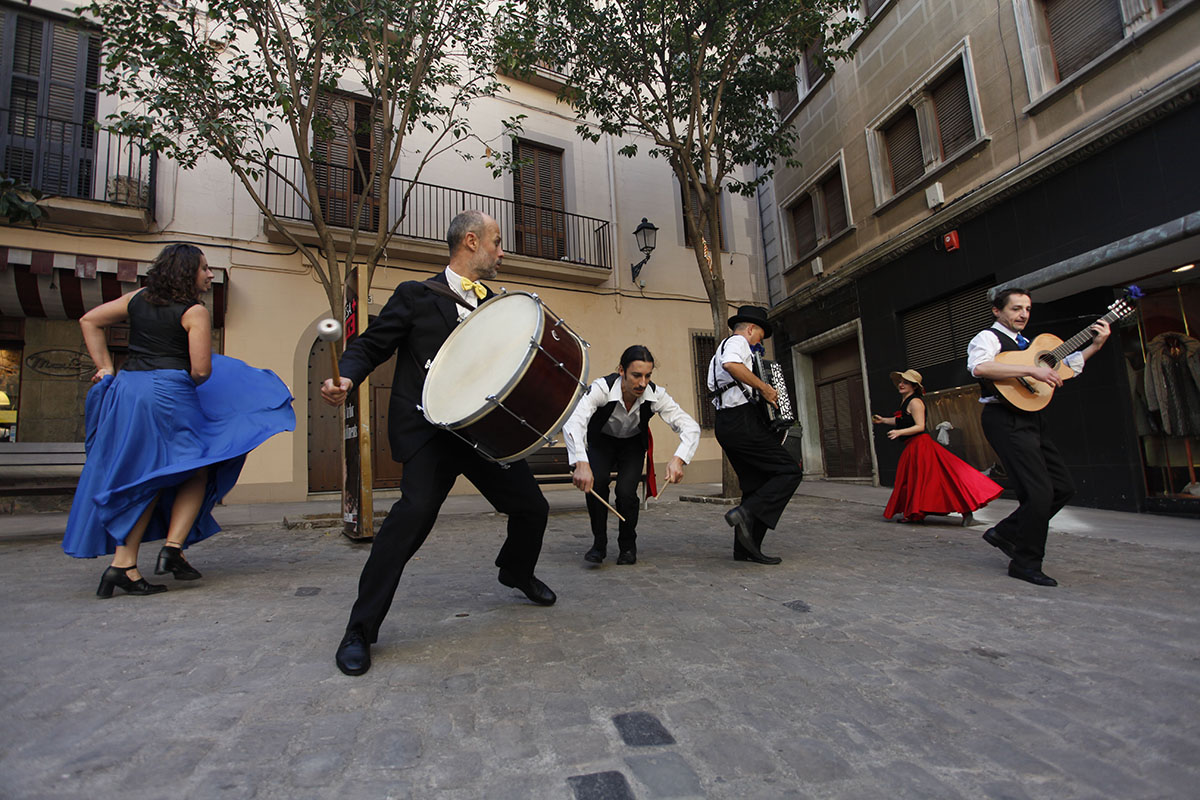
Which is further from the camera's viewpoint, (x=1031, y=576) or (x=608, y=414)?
(x=608, y=414)

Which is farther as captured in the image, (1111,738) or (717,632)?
(717,632)

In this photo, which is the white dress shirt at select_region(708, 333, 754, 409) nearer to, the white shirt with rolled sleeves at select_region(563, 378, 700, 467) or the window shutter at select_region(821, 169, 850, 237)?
the white shirt with rolled sleeves at select_region(563, 378, 700, 467)

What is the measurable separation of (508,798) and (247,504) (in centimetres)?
1006

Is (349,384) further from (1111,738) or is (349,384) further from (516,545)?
(1111,738)

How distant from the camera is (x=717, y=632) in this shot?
268 cm

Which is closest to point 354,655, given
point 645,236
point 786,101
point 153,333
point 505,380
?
point 505,380

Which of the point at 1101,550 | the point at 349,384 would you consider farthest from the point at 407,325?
the point at 1101,550

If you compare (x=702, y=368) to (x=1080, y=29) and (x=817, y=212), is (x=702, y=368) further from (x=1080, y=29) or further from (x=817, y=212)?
(x=1080, y=29)

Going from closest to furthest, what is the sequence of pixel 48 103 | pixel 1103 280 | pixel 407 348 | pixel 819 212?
pixel 407 348
pixel 1103 280
pixel 48 103
pixel 819 212

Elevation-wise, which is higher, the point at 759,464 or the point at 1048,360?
the point at 1048,360

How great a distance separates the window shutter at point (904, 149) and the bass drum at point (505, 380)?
1016 cm

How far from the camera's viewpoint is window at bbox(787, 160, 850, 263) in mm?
12812

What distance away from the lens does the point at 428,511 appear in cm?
247

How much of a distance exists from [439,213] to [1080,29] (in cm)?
1018
